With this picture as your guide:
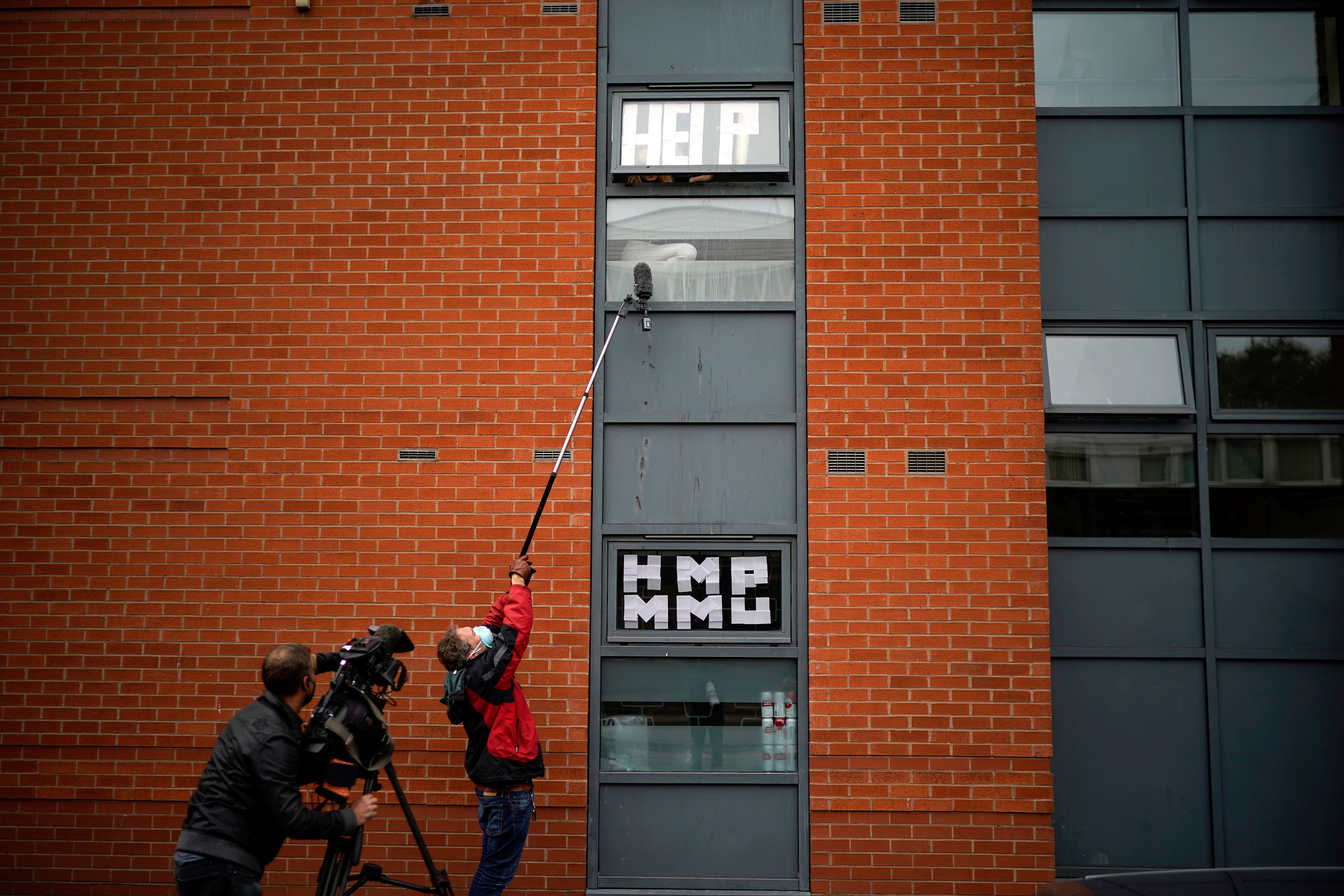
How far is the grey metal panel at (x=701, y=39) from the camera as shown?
6297 millimetres

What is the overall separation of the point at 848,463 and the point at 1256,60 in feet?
14.0

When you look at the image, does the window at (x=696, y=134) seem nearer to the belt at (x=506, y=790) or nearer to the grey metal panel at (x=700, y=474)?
the grey metal panel at (x=700, y=474)

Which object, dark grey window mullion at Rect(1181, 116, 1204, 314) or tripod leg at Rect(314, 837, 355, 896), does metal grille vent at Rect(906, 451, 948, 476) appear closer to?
dark grey window mullion at Rect(1181, 116, 1204, 314)

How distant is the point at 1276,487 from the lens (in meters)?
6.20

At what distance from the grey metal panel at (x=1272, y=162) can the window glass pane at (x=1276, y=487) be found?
169cm

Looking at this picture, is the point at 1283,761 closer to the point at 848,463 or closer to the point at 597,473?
the point at 848,463

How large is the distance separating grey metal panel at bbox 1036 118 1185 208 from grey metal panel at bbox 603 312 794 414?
88.7 inches

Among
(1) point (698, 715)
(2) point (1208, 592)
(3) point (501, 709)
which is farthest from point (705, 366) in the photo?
(2) point (1208, 592)

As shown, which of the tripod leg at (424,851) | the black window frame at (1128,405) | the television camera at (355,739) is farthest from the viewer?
the black window frame at (1128,405)

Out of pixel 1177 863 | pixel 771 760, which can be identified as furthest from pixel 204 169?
pixel 1177 863

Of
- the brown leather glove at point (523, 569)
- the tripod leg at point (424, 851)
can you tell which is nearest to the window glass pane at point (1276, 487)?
the brown leather glove at point (523, 569)

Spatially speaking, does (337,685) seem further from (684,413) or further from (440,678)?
(684,413)

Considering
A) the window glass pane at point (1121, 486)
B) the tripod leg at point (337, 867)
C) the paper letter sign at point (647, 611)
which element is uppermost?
the window glass pane at point (1121, 486)

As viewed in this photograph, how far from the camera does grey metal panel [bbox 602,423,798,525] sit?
6012 mm
